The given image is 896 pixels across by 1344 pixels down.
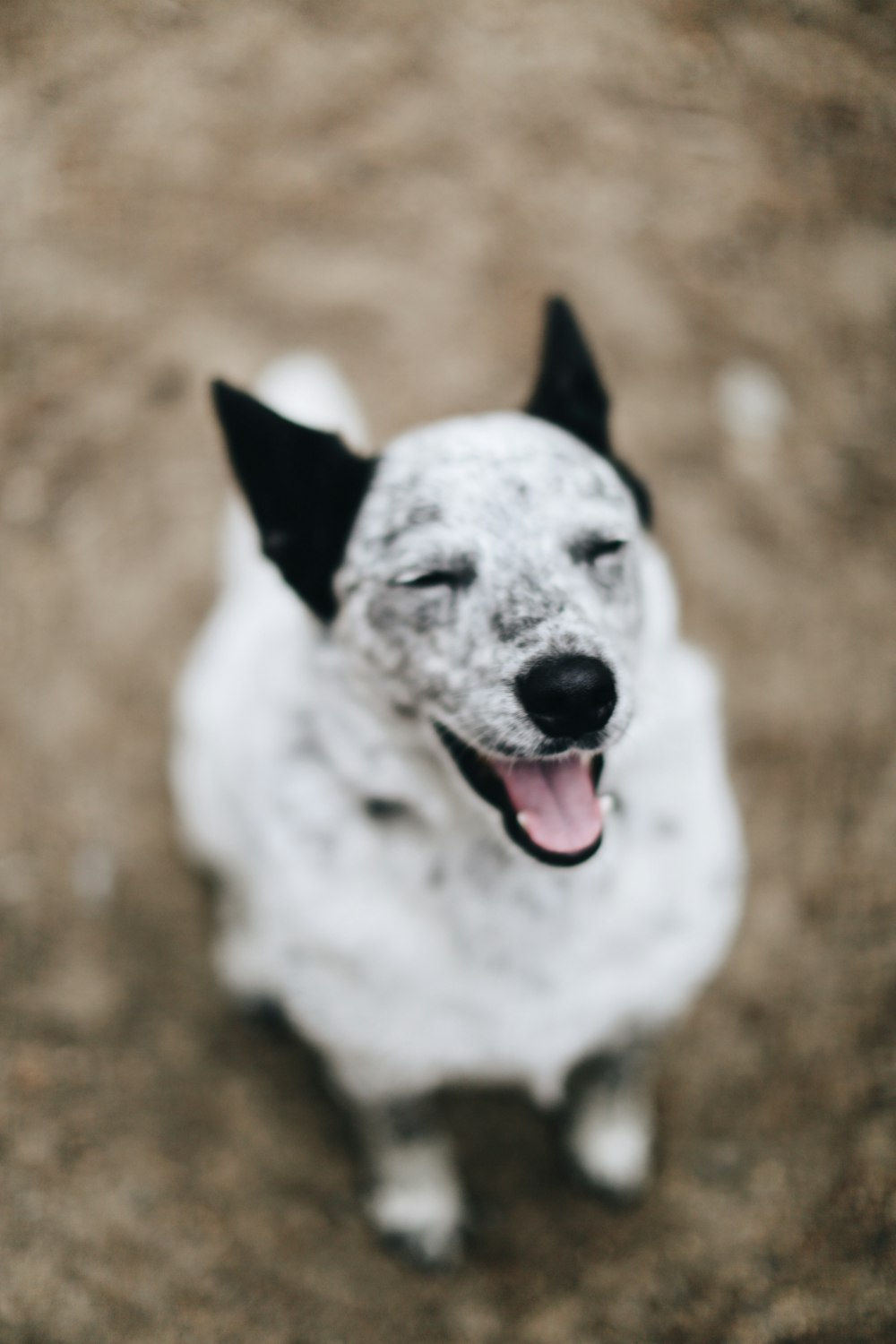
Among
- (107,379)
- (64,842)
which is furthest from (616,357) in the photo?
(64,842)

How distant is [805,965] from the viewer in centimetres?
288

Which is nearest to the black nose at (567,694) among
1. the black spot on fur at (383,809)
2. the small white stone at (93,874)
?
the black spot on fur at (383,809)

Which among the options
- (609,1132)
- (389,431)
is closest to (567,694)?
(609,1132)

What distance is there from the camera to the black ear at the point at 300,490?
5.68ft

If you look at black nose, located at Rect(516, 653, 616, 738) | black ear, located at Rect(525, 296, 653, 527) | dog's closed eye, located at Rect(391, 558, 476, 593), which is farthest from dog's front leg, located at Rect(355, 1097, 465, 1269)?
black ear, located at Rect(525, 296, 653, 527)

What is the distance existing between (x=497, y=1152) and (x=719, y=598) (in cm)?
199

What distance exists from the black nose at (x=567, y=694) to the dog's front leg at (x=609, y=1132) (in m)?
1.33

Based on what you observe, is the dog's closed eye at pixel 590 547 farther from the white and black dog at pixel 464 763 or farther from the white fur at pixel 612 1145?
the white fur at pixel 612 1145

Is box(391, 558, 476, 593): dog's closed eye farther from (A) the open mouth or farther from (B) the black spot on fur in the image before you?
(B) the black spot on fur

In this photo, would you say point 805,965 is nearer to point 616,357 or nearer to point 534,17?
point 616,357

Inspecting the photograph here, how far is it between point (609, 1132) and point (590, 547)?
1.75 m

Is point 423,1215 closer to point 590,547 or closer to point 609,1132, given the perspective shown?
point 609,1132

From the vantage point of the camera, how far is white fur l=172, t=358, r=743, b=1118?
1729 mm

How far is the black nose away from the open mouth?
105mm
